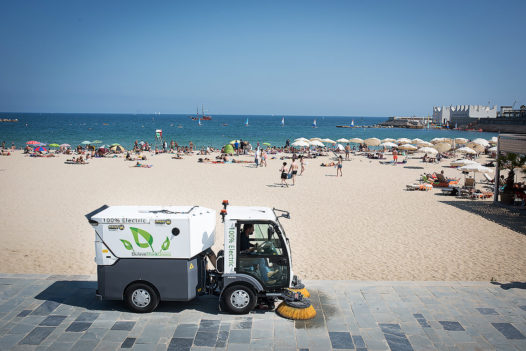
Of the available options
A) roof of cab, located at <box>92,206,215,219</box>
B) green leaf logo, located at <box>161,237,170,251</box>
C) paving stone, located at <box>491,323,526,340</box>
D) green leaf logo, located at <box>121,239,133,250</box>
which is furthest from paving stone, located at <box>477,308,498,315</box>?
green leaf logo, located at <box>121,239,133,250</box>

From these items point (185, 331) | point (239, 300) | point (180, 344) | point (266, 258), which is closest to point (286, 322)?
point (239, 300)

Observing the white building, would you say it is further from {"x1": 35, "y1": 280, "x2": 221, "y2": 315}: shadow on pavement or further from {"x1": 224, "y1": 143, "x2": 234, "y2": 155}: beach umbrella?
{"x1": 35, "y1": 280, "x2": 221, "y2": 315}: shadow on pavement

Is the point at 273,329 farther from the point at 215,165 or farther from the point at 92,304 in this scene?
the point at 215,165

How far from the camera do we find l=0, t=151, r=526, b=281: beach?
28.7 feet

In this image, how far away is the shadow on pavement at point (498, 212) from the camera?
1246 cm

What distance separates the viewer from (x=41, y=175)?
71.4 feet

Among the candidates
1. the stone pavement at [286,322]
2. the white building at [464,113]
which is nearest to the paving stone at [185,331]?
the stone pavement at [286,322]

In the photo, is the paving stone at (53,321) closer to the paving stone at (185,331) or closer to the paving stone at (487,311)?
the paving stone at (185,331)

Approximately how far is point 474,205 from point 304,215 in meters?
7.51

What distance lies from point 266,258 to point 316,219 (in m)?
6.91

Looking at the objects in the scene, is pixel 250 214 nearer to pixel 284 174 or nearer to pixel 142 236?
pixel 142 236

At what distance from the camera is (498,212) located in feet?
46.4

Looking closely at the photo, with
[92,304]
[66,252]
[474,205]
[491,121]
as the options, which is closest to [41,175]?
[66,252]

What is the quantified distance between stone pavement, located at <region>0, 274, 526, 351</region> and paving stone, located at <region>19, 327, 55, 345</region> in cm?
1
